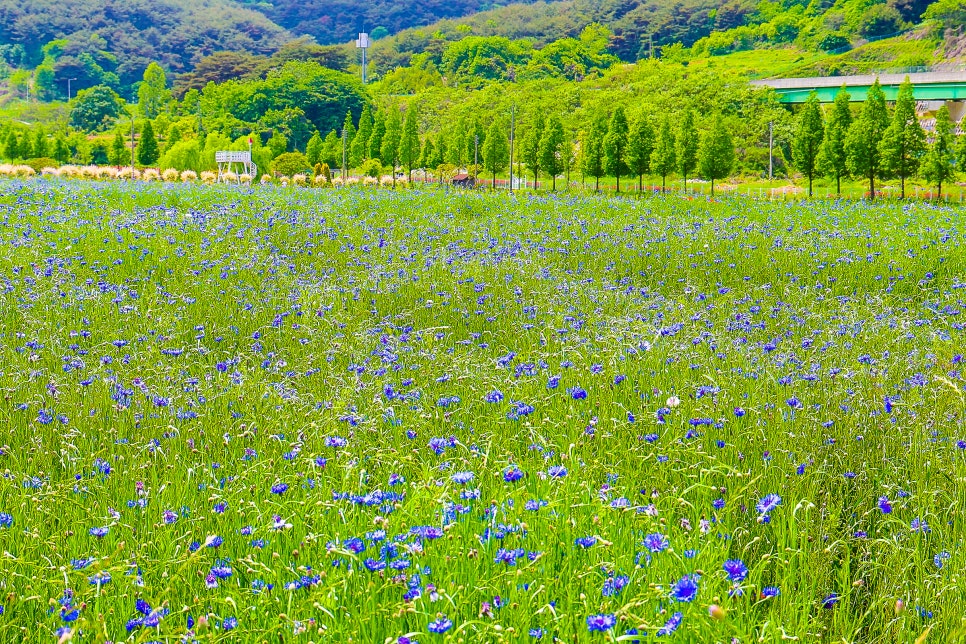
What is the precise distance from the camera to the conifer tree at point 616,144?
40.9 meters

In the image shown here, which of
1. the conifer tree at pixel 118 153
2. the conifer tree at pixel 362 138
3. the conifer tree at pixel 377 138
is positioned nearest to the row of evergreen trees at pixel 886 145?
the conifer tree at pixel 377 138

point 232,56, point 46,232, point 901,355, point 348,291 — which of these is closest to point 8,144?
point 46,232

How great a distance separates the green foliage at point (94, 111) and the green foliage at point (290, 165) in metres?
69.0

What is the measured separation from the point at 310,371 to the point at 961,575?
341 cm

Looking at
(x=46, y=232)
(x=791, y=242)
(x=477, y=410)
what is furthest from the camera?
(x=791, y=242)

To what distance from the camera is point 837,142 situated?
1292 inches

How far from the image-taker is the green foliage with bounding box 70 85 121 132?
117125mm

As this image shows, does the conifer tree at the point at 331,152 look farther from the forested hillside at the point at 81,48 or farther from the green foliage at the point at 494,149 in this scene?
the forested hillside at the point at 81,48

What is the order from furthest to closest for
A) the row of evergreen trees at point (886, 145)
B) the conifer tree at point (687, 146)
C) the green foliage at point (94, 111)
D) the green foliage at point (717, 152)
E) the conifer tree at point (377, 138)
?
the green foliage at point (94, 111) < the conifer tree at point (377, 138) < the conifer tree at point (687, 146) < the green foliage at point (717, 152) < the row of evergreen trees at point (886, 145)

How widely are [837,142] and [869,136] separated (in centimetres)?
182

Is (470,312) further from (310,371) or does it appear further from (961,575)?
(961,575)

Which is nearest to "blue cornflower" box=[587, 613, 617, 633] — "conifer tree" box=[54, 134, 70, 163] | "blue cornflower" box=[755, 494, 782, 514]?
"blue cornflower" box=[755, 494, 782, 514]

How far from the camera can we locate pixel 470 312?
282 inches

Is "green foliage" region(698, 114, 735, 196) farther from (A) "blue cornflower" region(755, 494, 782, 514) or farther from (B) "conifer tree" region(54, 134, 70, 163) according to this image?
(B) "conifer tree" region(54, 134, 70, 163)
